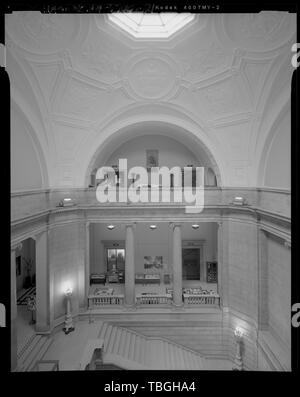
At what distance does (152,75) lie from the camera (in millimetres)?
10430

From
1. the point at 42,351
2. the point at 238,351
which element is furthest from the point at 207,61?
the point at 42,351

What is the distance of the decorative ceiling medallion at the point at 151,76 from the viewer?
987cm

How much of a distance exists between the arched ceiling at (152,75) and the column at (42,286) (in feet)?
8.86

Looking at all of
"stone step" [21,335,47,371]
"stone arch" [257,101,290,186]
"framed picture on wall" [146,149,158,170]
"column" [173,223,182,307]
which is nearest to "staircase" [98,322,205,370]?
"column" [173,223,182,307]

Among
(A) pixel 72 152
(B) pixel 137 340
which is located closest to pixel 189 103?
(A) pixel 72 152

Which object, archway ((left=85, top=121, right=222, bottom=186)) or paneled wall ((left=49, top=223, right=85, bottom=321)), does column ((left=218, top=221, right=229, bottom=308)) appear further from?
paneled wall ((left=49, top=223, right=85, bottom=321))

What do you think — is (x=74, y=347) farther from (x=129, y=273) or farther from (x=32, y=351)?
(x=129, y=273)

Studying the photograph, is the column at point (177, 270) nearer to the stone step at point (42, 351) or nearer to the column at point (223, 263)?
the column at point (223, 263)

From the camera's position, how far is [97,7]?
8.93ft

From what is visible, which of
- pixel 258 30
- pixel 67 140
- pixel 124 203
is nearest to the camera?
pixel 258 30

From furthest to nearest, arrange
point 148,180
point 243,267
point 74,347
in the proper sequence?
point 148,180 < point 243,267 < point 74,347

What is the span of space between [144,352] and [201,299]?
3.68m

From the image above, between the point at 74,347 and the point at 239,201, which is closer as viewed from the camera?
the point at 74,347

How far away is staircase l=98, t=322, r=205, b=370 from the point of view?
10.5 meters
